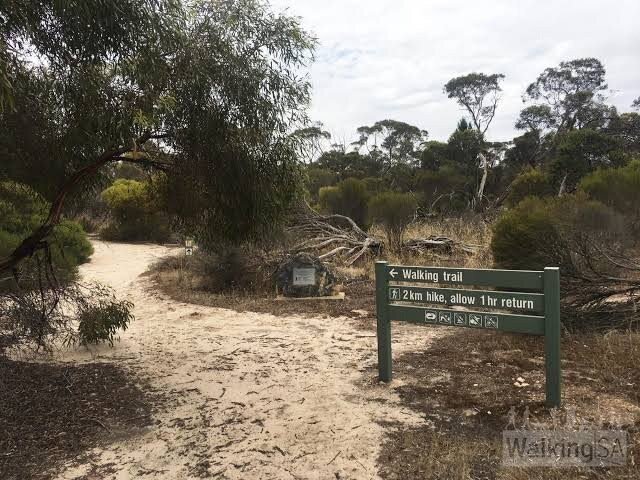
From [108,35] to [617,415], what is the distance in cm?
464

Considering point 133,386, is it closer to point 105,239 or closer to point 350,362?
point 350,362

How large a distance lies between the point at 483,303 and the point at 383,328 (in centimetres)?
104

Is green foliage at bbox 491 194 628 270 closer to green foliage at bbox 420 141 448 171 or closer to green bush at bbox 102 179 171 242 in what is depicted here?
green bush at bbox 102 179 171 242

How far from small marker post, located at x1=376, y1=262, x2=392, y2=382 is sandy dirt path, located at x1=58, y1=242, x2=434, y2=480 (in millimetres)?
166

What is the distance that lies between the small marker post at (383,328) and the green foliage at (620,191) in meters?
5.56

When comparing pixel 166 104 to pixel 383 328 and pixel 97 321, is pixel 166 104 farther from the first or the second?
pixel 97 321

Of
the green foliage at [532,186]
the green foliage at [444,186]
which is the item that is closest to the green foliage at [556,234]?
the green foliage at [532,186]

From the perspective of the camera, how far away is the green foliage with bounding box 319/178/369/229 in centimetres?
1725

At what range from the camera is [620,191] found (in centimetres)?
920

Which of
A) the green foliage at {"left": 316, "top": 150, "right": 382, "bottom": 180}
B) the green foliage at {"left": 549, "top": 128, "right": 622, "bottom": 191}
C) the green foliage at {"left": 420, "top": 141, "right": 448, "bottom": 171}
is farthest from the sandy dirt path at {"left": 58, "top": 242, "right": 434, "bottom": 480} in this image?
the green foliage at {"left": 420, "top": 141, "right": 448, "bottom": 171}

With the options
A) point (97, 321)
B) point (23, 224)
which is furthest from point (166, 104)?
point (23, 224)

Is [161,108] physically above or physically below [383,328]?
above

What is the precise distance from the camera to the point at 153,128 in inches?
173

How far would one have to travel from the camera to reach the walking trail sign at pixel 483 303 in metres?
4.25
